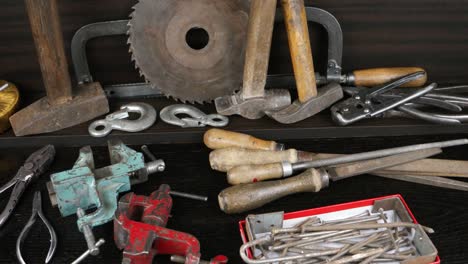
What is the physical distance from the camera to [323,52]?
1.34 m

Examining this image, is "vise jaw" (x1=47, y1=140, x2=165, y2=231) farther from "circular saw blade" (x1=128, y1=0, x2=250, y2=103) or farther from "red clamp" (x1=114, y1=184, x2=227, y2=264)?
"circular saw blade" (x1=128, y1=0, x2=250, y2=103)

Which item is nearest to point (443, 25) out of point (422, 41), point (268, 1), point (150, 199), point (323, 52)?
point (422, 41)

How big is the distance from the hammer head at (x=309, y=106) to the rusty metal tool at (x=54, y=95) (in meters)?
0.44

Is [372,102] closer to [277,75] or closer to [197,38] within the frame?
[277,75]

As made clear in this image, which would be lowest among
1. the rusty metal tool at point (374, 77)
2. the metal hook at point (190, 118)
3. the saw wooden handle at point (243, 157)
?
the saw wooden handle at point (243, 157)

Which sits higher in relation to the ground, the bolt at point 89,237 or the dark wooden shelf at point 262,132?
the dark wooden shelf at point 262,132

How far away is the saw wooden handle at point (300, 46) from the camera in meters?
1.10

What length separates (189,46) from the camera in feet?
4.14

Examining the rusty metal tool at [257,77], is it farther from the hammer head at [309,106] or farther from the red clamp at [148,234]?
the red clamp at [148,234]

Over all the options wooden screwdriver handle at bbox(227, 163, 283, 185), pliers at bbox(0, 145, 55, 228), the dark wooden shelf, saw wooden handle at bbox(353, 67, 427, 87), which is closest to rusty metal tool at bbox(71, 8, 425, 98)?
saw wooden handle at bbox(353, 67, 427, 87)

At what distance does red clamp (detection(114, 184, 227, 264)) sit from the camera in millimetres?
866

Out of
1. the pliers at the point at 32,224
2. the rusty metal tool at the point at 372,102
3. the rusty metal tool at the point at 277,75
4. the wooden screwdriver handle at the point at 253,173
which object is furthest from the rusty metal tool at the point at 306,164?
the pliers at the point at 32,224

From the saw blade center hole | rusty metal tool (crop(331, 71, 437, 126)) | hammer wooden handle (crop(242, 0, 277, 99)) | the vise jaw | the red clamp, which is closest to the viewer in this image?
the red clamp

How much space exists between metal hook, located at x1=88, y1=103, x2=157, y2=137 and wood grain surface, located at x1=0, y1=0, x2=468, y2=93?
0.17 meters
